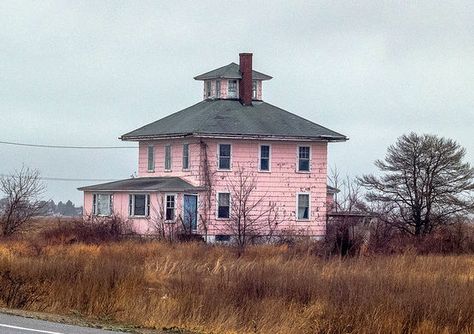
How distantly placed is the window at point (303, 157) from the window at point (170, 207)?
718 cm

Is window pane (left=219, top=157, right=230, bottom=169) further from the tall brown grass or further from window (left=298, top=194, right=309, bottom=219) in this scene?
the tall brown grass

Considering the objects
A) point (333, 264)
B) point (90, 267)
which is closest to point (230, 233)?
point (333, 264)

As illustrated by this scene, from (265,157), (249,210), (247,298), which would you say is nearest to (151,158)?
(265,157)

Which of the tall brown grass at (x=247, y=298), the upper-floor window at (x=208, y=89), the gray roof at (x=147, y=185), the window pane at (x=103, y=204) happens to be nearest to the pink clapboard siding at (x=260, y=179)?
the gray roof at (x=147, y=185)

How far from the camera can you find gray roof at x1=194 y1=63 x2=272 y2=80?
5797 centimetres

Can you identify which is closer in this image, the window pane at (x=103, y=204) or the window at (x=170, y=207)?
the window at (x=170, y=207)

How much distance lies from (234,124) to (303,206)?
18.6 ft

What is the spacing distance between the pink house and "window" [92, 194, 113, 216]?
53 mm

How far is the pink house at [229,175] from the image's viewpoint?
2083 inches

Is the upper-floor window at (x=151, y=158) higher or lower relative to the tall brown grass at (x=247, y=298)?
higher

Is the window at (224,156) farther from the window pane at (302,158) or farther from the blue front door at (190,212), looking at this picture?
the window pane at (302,158)

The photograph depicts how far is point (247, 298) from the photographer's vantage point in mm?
21219

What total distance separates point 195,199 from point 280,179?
4.89 metres

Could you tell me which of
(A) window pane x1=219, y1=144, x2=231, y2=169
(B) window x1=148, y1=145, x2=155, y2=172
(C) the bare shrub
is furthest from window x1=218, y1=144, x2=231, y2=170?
(C) the bare shrub
